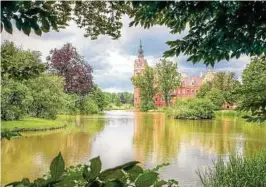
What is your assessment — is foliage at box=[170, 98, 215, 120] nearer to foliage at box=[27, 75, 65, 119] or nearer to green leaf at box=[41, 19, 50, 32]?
foliage at box=[27, 75, 65, 119]

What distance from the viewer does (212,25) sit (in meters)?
1.08

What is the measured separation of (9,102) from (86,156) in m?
4.89

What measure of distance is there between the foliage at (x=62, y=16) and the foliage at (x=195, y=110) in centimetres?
1860

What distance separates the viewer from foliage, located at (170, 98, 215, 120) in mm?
20719

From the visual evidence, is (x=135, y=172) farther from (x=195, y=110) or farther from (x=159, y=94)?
(x=195, y=110)

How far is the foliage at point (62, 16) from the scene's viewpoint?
0.73 meters

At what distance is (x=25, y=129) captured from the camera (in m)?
11.0

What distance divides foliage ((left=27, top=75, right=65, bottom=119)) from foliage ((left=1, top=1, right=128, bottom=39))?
10.8 meters

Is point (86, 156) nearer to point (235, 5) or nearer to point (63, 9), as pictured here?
point (63, 9)

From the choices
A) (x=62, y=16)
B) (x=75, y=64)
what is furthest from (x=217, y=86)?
(x=62, y=16)

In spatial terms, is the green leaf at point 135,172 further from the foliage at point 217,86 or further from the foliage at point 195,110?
the foliage at point 217,86

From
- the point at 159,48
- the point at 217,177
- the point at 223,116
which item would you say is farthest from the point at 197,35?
the point at 223,116

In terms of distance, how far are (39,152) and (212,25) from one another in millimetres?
6910

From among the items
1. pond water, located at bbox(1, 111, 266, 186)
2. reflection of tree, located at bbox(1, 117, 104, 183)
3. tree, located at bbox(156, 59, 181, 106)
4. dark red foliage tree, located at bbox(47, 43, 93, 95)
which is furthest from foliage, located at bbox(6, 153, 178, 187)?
tree, located at bbox(156, 59, 181, 106)
